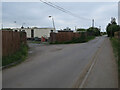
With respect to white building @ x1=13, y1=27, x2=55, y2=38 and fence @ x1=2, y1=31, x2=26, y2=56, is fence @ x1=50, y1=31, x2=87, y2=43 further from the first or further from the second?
fence @ x1=2, y1=31, x2=26, y2=56

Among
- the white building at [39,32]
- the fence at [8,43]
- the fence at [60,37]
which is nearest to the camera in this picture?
the fence at [8,43]

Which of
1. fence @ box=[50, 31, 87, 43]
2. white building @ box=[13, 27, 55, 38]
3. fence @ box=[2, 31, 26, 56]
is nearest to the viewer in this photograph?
fence @ box=[2, 31, 26, 56]

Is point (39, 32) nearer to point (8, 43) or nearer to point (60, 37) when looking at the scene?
point (60, 37)

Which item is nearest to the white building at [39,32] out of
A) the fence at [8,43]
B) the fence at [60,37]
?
the fence at [60,37]

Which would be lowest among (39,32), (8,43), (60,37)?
(8,43)

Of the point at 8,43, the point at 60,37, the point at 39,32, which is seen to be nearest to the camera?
the point at 8,43

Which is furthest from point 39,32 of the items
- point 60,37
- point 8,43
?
point 8,43

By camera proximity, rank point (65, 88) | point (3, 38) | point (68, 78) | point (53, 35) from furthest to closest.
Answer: point (53, 35) → point (3, 38) → point (68, 78) → point (65, 88)

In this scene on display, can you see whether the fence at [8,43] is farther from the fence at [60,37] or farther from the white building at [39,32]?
the white building at [39,32]

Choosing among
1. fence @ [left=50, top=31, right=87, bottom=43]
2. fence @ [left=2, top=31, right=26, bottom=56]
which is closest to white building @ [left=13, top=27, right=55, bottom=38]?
fence @ [left=50, top=31, right=87, bottom=43]

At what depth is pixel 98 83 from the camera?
649 centimetres

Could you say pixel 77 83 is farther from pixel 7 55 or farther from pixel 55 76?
pixel 7 55

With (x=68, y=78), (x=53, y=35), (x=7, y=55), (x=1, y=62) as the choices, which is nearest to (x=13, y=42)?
(x=7, y=55)

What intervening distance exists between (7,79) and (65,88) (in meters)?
2.66
